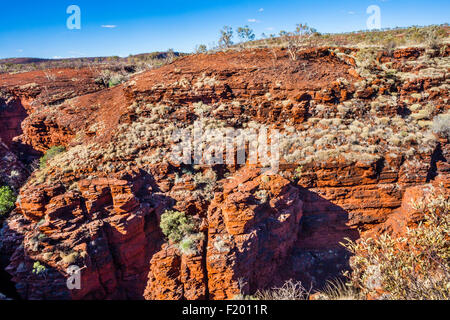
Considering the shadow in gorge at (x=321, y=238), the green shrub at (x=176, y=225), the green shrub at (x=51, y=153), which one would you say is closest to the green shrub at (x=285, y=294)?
the shadow in gorge at (x=321, y=238)

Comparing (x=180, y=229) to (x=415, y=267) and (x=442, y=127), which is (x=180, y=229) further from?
(x=442, y=127)

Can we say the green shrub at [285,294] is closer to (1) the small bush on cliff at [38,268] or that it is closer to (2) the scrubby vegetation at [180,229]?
(2) the scrubby vegetation at [180,229]

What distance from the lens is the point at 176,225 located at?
418 inches

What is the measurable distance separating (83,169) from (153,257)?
5.58 m

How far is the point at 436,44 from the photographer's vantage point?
15.6 metres

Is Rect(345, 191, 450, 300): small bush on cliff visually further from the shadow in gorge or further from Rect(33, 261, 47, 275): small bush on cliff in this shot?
Rect(33, 261, 47, 275): small bush on cliff

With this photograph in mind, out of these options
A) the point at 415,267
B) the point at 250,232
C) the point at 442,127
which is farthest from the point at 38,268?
the point at 442,127

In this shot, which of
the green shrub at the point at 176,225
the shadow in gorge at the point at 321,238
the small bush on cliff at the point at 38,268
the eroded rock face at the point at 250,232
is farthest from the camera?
the shadow in gorge at the point at 321,238

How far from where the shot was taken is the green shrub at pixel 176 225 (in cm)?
1040

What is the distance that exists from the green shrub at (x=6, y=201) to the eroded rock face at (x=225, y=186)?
8.68ft

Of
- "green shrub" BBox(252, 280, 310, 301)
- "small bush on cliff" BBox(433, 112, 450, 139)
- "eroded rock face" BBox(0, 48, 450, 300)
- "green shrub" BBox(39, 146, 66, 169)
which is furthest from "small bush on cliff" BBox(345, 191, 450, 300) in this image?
"green shrub" BBox(39, 146, 66, 169)

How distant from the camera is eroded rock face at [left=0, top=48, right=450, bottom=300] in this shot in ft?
30.9
